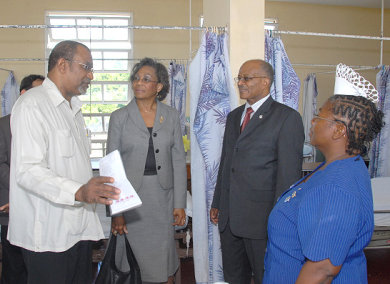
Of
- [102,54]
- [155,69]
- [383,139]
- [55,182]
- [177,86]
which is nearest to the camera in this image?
[55,182]

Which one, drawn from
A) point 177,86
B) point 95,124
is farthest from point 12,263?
point 95,124

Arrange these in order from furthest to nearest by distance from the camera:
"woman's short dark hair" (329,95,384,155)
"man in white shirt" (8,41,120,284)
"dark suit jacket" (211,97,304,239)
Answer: "dark suit jacket" (211,97,304,239) → "man in white shirt" (8,41,120,284) → "woman's short dark hair" (329,95,384,155)

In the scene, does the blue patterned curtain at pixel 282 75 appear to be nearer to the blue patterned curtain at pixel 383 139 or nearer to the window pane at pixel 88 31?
the blue patterned curtain at pixel 383 139

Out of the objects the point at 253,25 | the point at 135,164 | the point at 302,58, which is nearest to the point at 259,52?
the point at 253,25

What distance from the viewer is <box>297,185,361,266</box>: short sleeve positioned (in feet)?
3.49

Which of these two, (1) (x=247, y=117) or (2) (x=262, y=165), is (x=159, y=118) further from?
(2) (x=262, y=165)

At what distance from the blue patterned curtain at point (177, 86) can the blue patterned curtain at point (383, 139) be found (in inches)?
112

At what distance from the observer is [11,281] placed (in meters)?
2.47

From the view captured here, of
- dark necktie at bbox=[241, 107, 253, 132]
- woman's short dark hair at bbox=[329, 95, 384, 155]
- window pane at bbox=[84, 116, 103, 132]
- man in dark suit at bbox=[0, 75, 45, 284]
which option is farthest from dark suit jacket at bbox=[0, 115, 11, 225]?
window pane at bbox=[84, 116, 103, 132]

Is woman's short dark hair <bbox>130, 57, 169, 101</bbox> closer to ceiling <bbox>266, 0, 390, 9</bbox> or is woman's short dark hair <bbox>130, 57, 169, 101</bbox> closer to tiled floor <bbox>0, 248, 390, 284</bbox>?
tiled floor <bbox>0, 248, 390, 284</bbox>

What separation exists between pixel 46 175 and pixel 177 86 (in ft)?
14.9

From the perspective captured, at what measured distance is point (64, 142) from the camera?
1.58m

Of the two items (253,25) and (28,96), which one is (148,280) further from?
(253,25)

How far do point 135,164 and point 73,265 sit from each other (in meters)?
0.72
